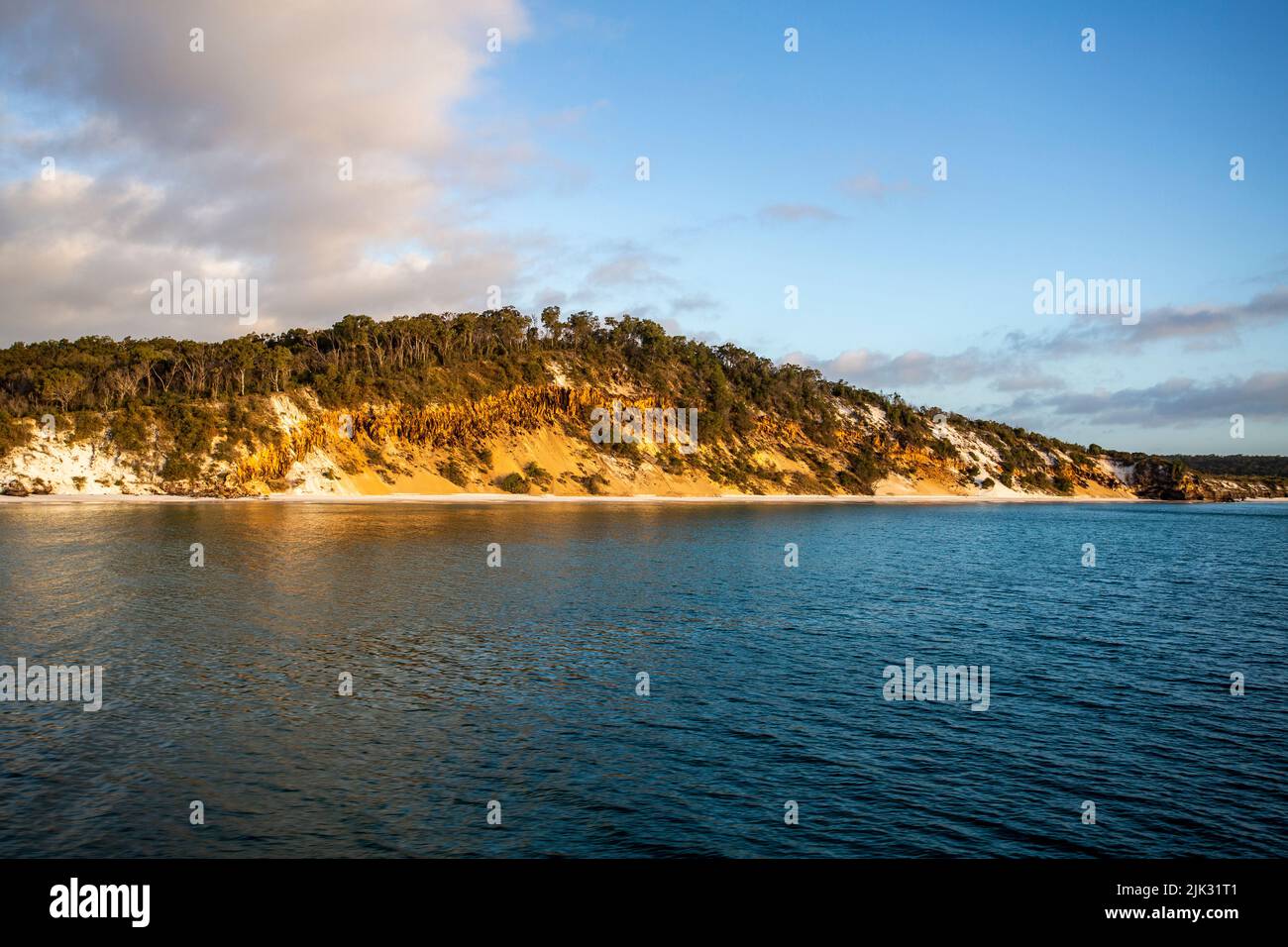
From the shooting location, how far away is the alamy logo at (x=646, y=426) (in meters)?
156

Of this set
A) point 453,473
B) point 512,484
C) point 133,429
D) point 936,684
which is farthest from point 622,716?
point 512,484

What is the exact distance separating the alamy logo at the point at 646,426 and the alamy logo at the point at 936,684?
128941 mm

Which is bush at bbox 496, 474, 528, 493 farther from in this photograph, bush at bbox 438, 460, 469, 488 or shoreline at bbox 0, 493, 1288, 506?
Answer: bush at bbox 438, 460, 469, 488

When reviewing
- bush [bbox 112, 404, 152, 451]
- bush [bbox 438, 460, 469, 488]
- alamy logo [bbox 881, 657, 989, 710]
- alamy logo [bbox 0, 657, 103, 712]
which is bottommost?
alamy logo [bbox 881, 657, 989, 710]

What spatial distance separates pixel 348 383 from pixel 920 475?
124 m

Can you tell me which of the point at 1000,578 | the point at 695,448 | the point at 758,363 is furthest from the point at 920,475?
the point at 1000,578

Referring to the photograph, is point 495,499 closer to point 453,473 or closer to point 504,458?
point 453,473

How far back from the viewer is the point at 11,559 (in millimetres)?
45906

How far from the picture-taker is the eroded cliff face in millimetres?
107062
